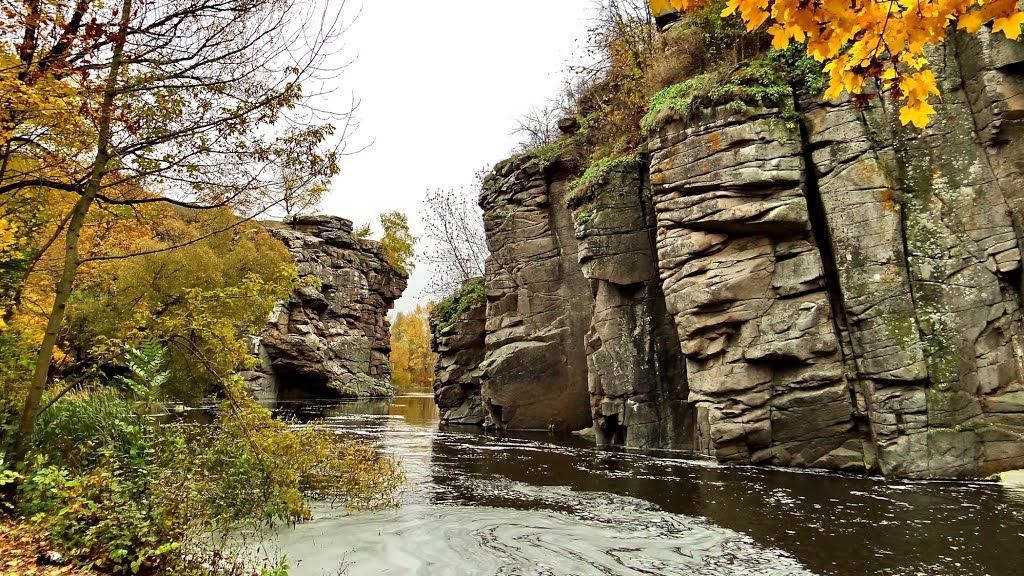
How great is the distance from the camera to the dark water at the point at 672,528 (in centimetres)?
709

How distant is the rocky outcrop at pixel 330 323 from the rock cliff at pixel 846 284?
118 feet

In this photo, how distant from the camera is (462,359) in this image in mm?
29859

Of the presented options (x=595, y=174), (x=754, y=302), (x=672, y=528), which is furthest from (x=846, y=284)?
(x=595, y=174)

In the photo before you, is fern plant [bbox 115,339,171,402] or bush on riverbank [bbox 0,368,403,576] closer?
bush on riverbank [bbox 0,368,403,576]

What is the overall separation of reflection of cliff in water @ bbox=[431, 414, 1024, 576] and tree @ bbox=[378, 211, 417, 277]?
54.1 m

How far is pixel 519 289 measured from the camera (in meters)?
25.1

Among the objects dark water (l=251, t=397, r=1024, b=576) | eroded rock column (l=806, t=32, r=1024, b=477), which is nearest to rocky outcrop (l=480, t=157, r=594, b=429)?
dark water (l=251, t=397, r=1024, b=576)

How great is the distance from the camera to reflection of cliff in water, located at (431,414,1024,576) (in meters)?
7.36

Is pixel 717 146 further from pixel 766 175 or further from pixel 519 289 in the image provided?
pixel 519 289

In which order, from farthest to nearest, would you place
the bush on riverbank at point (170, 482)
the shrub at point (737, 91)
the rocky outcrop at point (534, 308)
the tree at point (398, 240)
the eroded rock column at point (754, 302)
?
1. the tree at point (398, 240)
2. the rocky outcrop at point (534, 308)
3. the shrub at point (737, 91)
4. the eroded rock column at point (754, 302)
5. the bush on riverbank at point (170, 482)

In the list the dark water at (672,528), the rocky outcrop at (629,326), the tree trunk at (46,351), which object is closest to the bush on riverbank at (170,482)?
the tree trunk at (46,351)

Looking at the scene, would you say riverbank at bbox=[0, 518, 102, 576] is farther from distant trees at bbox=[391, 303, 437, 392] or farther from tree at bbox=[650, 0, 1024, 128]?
distant trees at bbox=[391, 303, 437, 392]

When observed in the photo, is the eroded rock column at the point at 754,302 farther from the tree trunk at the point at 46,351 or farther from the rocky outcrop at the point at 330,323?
the rocky outcrop at the point at 330,323

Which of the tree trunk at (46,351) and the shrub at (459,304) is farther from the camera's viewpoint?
the shrub at (459,304)
